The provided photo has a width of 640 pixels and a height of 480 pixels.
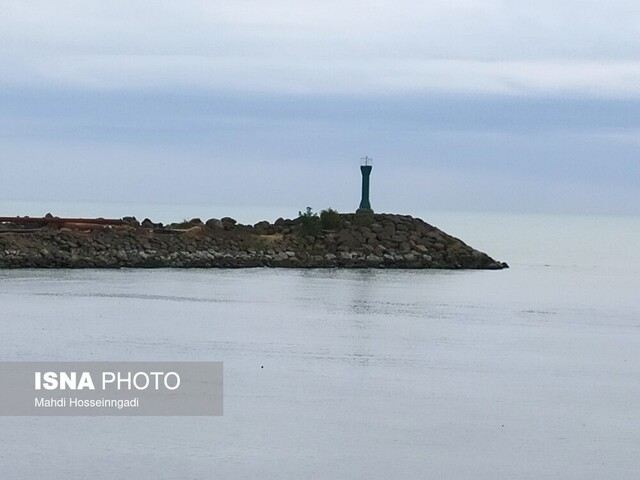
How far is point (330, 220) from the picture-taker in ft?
170

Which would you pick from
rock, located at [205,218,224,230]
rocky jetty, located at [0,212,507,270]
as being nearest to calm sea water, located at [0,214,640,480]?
rocky jetty, located at [0,212,507,270]

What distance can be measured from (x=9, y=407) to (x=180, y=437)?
97.3 inches

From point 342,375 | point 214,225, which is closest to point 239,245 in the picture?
point 214,225

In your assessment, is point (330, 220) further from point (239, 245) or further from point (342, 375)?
point (342, 375)

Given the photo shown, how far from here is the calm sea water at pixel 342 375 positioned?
1579 cm

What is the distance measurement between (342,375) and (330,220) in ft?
98.6

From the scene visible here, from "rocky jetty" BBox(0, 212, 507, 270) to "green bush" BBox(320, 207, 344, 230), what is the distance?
0.11ft

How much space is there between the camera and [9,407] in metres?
17.8

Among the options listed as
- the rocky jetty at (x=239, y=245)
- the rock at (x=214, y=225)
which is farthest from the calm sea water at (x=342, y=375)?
the rock at (x=214, y=225)

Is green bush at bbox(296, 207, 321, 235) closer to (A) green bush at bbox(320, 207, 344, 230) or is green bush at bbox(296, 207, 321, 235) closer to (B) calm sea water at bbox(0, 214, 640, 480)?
(A) green bush at bbox(320, 207, 344, 230)

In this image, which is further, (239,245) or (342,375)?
(239,245)

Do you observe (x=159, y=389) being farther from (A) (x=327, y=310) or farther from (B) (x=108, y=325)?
(A) (x=327, y=310)

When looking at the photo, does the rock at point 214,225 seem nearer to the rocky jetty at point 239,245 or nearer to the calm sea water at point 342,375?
the rocky jetty at point 239,245

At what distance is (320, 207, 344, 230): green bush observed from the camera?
170 ft
